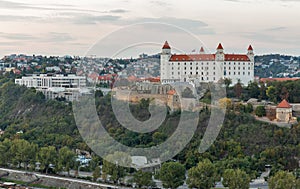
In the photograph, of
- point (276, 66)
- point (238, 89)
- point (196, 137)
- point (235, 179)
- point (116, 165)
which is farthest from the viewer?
point (276, 66)

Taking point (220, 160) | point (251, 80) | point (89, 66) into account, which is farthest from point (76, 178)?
point (89, 66)

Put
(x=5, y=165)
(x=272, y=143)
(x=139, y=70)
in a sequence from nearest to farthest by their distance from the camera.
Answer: (x=272, y=143), (x=5, y=165), (x=139, y=70)

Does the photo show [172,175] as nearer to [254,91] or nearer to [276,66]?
[254,91]

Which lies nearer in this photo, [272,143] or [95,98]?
[272,143]

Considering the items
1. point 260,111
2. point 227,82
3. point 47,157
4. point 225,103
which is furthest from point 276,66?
point 47,157

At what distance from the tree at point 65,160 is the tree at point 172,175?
2683 mm

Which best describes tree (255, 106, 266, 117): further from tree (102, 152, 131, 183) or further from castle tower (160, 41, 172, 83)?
castle tower (160, 41, 172, 83)

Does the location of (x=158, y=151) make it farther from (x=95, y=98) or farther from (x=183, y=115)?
(x=95, y=98)

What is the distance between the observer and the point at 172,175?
1362cm

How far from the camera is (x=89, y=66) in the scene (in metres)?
26.0

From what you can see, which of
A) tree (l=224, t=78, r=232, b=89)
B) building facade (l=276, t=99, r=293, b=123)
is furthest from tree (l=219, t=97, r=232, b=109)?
tree (l=224, t=78, r=232, b=89)

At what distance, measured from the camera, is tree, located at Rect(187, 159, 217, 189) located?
43.5 ft

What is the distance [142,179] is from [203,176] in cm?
138

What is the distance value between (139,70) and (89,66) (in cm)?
554
